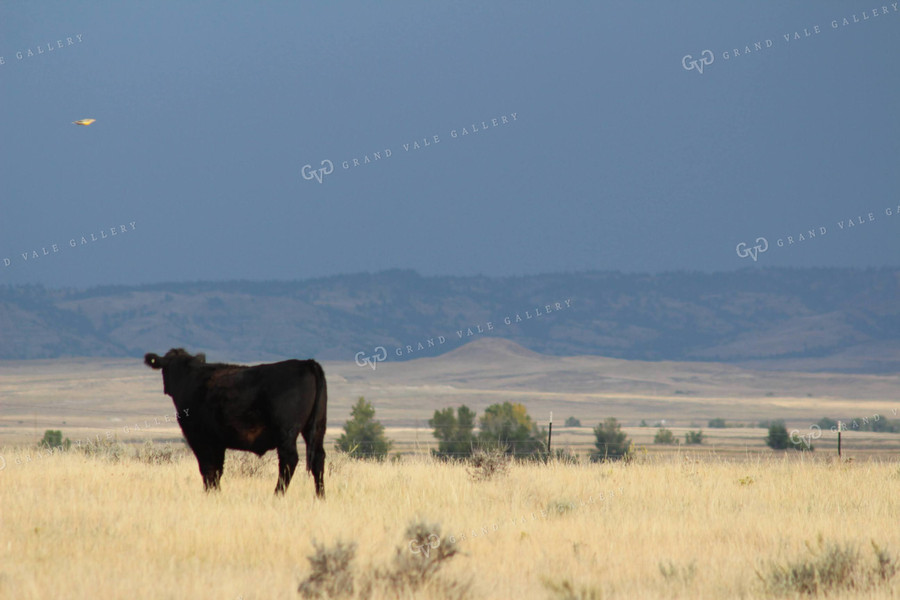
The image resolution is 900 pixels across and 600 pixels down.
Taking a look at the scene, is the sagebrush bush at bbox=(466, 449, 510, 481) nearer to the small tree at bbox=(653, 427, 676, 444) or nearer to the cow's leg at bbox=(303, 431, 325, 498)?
the cow's leg at bbox=(303, 431, 325, 498)

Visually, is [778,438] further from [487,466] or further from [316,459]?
[316,459]

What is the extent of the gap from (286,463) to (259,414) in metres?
0.58

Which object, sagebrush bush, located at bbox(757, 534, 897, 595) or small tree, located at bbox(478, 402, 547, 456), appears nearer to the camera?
sagebrush bush, located at bbox(757, 534, 897, 595)

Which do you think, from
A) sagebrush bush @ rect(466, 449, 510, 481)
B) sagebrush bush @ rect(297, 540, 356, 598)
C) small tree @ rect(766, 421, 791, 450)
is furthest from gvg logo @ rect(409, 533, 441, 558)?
small tree @ rect(766, 421, 791, 450)

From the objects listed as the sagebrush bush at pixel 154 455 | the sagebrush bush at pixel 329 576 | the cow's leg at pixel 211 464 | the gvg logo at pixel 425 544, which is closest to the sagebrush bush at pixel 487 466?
the cow's leg at pixel 211 464

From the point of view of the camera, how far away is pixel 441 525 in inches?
323

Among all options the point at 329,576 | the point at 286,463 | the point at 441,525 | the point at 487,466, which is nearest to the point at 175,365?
the point at 286,463

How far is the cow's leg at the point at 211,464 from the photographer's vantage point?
38.9 ft

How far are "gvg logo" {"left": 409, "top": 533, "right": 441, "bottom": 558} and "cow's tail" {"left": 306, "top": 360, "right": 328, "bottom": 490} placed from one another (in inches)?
137

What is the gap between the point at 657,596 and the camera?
7199 mm

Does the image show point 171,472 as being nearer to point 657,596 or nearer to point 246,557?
point 246,557

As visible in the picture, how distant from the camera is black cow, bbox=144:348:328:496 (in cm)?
1134

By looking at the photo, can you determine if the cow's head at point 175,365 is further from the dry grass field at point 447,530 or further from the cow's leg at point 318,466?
the cow's leg at point 318,466

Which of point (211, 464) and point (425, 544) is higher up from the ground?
point (211, 464)
